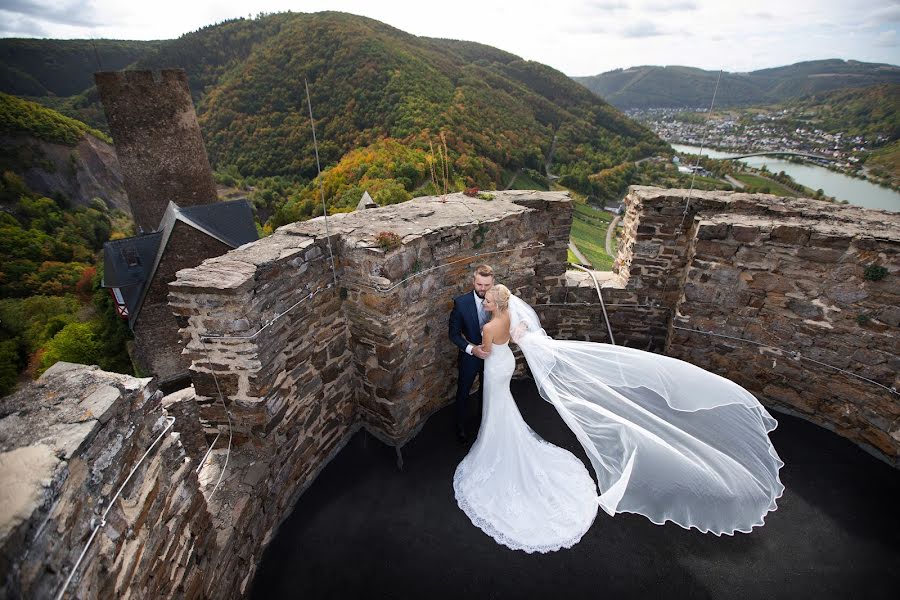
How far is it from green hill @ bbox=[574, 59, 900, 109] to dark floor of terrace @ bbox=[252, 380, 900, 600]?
350 feet

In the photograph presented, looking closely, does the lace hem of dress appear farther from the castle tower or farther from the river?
the castle tower

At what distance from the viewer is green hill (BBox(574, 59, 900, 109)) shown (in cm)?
9169

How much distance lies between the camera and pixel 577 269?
716cm

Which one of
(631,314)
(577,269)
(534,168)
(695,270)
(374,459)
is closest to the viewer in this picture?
(374,459)

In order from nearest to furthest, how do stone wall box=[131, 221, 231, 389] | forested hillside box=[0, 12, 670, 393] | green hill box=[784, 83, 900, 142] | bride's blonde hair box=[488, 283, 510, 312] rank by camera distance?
bride's blonde hair box=[488, 283, 510, 312], stone wall box=[131, 221, 231, 389], green hill box=[784, 83, 900, 142], forested hillside box=[0, 12, 670, 393]

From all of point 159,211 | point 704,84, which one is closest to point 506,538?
point 159,211

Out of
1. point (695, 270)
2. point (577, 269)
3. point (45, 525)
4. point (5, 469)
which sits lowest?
point (577, 269)

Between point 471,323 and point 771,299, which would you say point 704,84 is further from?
point 471,323

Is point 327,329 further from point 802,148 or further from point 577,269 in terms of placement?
point 802,148

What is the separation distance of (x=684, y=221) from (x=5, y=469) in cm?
694

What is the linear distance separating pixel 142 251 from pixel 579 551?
1781cm

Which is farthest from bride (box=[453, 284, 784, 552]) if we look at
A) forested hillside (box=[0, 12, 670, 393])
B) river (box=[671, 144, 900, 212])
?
forested hillside (box=[0, 12, 670, 393])

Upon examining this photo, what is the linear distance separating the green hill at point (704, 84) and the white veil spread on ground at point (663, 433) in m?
107

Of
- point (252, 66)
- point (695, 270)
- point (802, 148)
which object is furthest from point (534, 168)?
point (695, 270)
